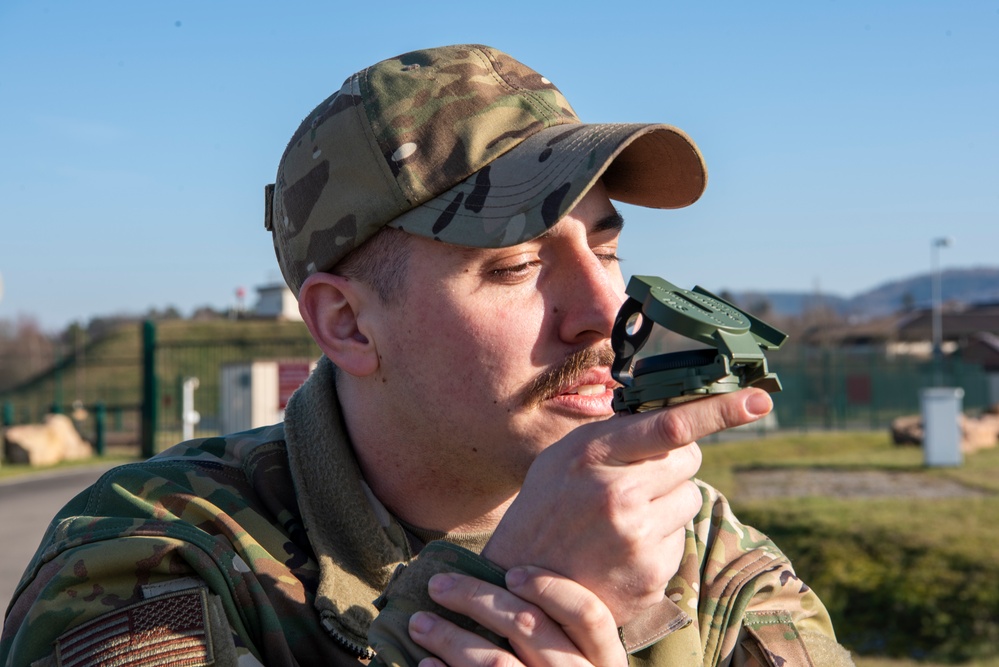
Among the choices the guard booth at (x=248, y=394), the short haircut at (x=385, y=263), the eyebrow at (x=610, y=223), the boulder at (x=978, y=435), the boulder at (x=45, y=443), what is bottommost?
the boulder at (x=45, y=443)

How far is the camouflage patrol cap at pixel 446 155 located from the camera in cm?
189

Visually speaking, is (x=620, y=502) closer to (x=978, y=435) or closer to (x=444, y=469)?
(x=444, y=469)

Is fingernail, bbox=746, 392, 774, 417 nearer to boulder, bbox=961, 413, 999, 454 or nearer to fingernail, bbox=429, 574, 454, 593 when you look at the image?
fingernail, bbox=429, 574, 454, 593

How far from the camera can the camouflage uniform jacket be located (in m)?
1.69

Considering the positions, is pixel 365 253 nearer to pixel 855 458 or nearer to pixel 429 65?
pixel 429 65

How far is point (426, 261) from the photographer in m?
1.97

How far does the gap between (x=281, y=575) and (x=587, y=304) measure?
0.76 meters

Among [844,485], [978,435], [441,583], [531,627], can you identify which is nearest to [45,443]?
[844,485]

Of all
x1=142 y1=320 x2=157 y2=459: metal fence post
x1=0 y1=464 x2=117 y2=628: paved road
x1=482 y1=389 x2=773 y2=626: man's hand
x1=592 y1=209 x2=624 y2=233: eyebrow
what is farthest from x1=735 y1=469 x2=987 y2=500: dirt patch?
x1=482 y1=389 x2=773 y2=626: man's hand

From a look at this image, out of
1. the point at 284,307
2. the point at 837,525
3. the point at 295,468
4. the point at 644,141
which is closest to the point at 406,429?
the point at 295,468

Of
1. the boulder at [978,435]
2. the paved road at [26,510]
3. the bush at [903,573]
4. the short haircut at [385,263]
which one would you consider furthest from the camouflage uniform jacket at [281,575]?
the boulder at [978,435]

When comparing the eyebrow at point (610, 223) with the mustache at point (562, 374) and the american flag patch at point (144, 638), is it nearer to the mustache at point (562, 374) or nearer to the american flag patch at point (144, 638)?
the mustache at point (562, 374)

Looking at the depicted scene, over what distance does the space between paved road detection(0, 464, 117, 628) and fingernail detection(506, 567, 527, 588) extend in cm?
674

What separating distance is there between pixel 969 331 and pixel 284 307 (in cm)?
5878
